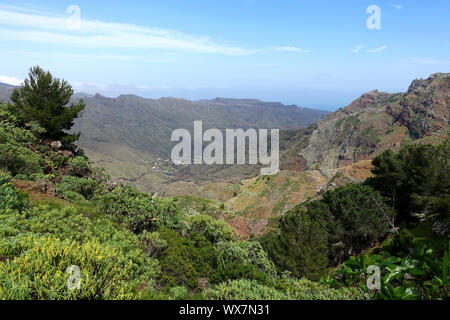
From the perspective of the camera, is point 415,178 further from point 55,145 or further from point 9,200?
point 55,145

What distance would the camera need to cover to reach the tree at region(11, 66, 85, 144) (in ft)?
94.2

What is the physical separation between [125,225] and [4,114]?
21.7 m

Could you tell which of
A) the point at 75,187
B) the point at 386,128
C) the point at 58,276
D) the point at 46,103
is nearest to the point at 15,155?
the point at 75,187

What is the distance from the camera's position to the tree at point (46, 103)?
28.7m

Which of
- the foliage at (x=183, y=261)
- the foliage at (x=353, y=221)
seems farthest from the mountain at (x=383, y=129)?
the foliage at (x=183, y=261)

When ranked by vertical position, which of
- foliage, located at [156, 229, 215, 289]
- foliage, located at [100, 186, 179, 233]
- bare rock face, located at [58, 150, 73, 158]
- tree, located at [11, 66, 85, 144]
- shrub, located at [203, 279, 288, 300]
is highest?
tree, located at [11, 66, 85, 144]

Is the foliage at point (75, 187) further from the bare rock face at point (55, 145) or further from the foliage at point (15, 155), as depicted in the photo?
the bare rock face at point (55, 145)

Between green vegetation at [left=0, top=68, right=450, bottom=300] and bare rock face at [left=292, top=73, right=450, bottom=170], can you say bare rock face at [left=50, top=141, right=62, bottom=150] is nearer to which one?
green vegetation at [left=0, top=68, right=450, bottom=300]

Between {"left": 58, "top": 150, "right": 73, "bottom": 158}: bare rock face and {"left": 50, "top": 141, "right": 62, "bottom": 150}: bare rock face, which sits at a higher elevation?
{"left": 50, "top": 141, "right": 62, "bottom": 150}: bare rock face

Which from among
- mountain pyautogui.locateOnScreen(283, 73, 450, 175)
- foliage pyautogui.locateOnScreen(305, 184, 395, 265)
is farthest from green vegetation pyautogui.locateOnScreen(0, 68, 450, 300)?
mountain pyautogui.locateOnScreen(283, 73, 450, 175)

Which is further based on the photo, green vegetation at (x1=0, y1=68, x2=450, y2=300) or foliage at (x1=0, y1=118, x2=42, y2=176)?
foliage at (x1=0, y1=118, x2=42, y2=176)

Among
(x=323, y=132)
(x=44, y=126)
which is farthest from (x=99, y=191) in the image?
(x=323, y=132)

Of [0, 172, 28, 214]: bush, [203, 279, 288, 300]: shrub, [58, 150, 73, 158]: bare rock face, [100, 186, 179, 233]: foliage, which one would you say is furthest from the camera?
[58, 150, 73, 158]: bare rock face
